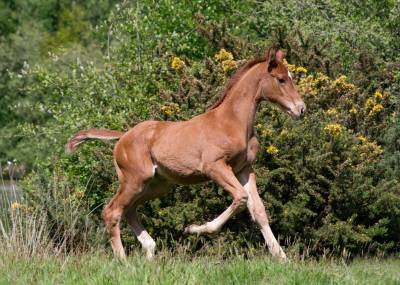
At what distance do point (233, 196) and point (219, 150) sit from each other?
2.00ft

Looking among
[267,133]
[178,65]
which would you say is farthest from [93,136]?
[178,65]

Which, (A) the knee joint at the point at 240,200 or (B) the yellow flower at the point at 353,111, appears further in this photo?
(B) the yellow flower at the point at 353,111

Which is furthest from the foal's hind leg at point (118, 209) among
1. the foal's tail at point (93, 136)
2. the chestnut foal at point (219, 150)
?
the foal's tail at point (93, 136)

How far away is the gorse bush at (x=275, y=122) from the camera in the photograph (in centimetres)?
1338

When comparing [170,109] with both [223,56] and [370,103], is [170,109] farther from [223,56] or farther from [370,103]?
[370,103]

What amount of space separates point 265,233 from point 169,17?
8.66 m

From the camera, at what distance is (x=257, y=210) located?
11297 millimetres

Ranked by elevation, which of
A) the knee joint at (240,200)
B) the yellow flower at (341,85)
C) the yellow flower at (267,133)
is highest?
the yellow flower at (341,85)

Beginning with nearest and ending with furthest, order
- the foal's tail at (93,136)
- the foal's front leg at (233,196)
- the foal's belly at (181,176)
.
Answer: the foal's front leg at (233,196), the foal's belly at (181,176), the foal's tail at (93,136)

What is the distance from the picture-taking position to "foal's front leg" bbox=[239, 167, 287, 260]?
36.5 ft

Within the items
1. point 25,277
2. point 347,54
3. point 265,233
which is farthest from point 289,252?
point 347,54

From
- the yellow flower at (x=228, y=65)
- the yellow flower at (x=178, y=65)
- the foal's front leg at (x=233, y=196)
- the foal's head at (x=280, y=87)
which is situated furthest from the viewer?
the yellow flower at (x=178, y=65)

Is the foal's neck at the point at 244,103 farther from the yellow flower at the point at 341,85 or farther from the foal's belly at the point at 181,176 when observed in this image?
the yellow flower at the point at 341,85

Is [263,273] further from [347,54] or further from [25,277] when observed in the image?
[347,54]
